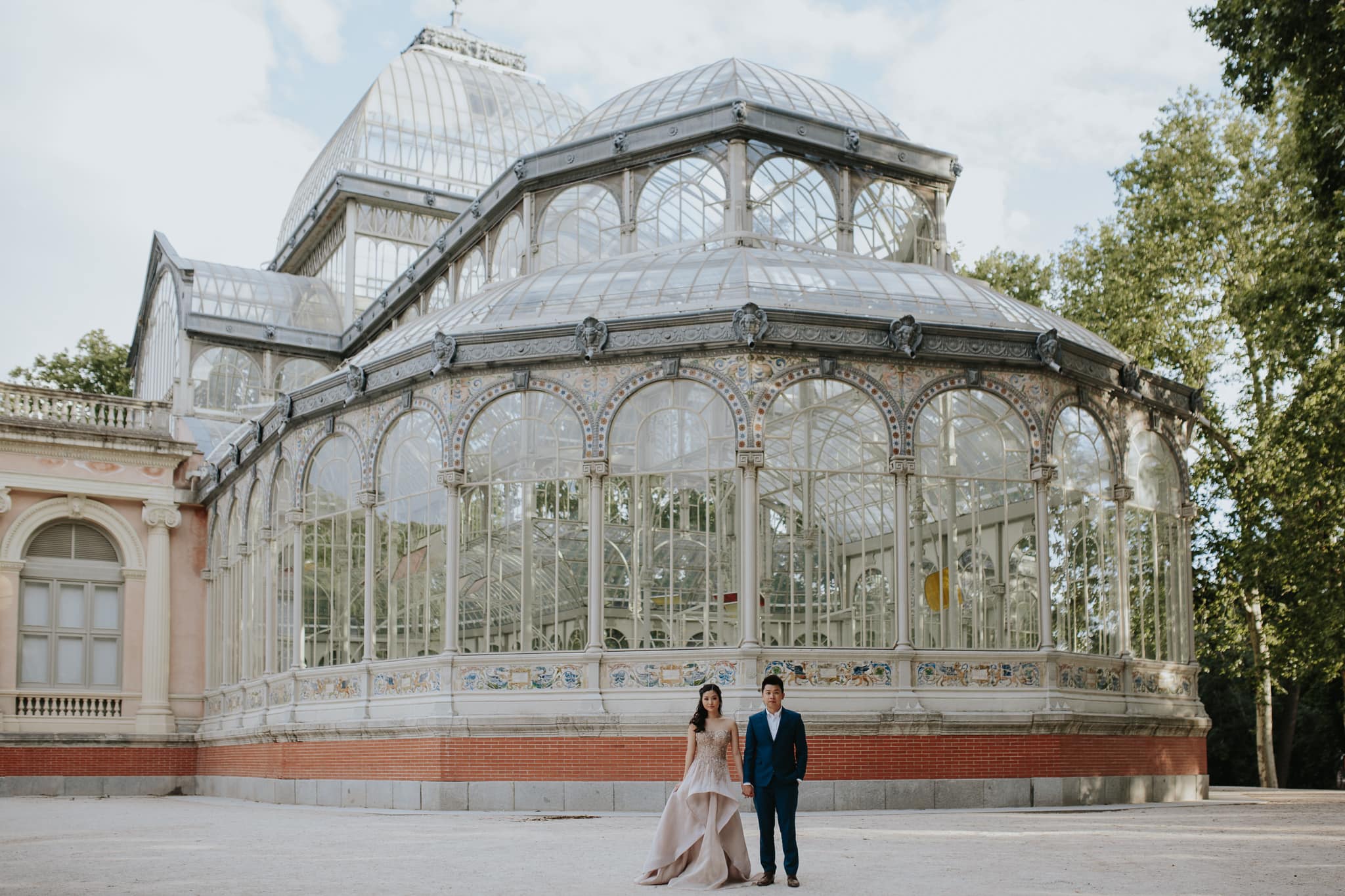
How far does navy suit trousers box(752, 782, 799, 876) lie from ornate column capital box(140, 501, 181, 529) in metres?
23.4

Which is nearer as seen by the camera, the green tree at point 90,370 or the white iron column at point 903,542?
the white iron column at point 903,542

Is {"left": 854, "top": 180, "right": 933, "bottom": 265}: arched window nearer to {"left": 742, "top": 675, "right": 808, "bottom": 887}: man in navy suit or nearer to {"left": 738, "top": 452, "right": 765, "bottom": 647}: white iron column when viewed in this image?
{"left": 738, "top": 452, "right": 765, "bottom": 647}: white iron column

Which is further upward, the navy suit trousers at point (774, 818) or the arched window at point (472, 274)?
the arched window at point (472, 274)

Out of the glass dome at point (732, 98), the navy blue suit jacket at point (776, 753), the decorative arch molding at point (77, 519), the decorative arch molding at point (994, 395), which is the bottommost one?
the navy blue suit jacket at point (776, 753)

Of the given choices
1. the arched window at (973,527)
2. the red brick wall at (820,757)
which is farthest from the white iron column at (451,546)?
the arched window at (973,527)

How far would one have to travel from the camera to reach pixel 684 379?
2067cm

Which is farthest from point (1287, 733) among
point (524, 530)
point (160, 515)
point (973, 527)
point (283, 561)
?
point (160, 515)

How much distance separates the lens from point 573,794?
1964 cm

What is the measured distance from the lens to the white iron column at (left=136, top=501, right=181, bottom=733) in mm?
30656

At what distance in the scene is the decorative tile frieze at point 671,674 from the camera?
1961 cm

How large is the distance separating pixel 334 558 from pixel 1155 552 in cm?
1305

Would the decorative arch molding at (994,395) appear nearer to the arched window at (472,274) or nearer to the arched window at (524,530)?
the arched window at (524,530)

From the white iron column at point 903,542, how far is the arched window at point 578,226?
8.59 metres

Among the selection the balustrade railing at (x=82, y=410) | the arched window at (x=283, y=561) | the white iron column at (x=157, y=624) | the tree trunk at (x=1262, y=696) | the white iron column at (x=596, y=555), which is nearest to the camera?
the white iron column at (x=596, y=555)
